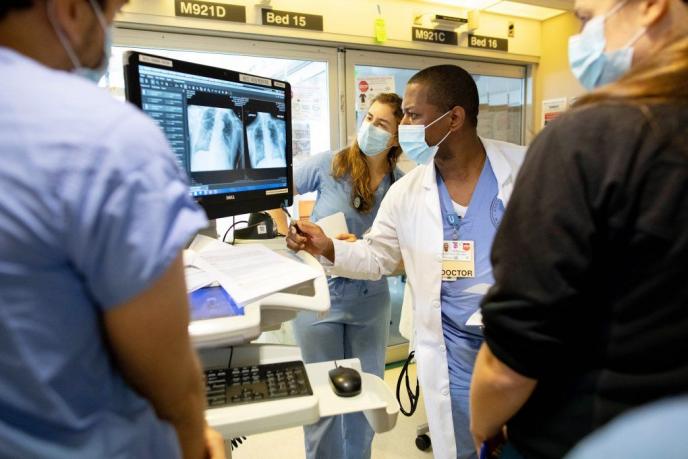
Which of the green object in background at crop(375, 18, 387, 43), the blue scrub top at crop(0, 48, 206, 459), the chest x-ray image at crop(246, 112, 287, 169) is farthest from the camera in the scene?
the green object in background at crop(375, 18, 387, 43)

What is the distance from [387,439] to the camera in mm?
2289

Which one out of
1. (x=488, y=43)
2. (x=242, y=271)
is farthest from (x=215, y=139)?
(x=488, y=43)

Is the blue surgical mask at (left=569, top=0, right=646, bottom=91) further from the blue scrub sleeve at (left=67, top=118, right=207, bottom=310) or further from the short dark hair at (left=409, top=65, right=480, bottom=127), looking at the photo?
the short dark hair at (left=409, top=65, right=480, bottom=127)

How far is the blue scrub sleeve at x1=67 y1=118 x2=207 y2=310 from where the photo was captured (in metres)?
0.39

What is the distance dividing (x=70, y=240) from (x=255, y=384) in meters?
0.55

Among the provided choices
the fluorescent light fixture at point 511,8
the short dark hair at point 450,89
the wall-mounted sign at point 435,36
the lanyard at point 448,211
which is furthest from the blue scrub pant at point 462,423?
the fluorescent light fixture at point 511,8

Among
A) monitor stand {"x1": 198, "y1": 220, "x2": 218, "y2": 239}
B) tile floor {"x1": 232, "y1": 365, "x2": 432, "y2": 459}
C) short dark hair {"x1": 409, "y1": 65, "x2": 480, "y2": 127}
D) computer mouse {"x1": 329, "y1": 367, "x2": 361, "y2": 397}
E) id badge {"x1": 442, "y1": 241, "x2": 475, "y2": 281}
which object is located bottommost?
tile floor {"x1": 232, "y1": 365, "x2": 432, "y2": 459}

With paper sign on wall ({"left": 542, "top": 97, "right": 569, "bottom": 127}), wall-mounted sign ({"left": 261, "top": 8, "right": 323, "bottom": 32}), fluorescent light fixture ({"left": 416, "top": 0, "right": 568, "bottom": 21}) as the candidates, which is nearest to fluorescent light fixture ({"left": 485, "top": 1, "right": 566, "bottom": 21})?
fluorescent light fixture ({"left": 416, "top": 0, "right": 568, "bottom": 21})

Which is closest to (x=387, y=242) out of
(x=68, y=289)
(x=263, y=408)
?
(x=263, y=408)

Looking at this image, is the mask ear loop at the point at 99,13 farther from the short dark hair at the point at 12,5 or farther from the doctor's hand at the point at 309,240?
the doctor's hand at the point at 309,240

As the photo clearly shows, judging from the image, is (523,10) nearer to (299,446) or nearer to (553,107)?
(553,107)

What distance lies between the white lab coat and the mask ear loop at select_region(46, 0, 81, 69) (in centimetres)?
107

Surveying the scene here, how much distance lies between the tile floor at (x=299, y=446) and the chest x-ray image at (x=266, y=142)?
145 cm

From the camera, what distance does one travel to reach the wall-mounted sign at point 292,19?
235 cm
